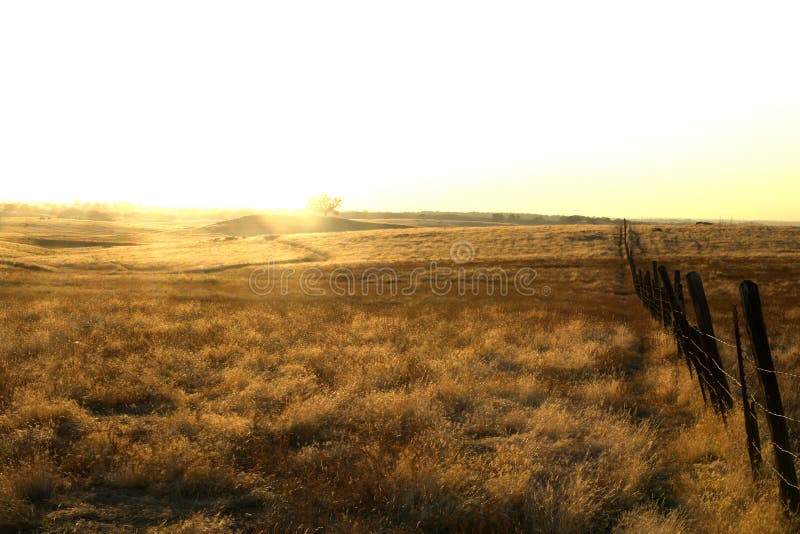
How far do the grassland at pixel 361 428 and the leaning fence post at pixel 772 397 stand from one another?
0.24 metres

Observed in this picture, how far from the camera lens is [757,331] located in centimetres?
438

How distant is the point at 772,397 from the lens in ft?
14.5

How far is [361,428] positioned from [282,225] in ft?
352

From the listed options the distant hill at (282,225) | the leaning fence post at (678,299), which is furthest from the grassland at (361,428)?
the distant hill at (282,225)

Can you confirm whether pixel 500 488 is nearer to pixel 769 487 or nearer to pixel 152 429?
pixel 769 487

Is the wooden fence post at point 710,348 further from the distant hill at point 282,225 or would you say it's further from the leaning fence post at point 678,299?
the distant hill at point 282,225

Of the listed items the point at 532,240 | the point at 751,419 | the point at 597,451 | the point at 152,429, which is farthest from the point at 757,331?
the point at 532,240

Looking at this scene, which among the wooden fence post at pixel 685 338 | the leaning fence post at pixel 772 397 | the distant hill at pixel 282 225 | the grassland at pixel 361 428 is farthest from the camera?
the distant hill at pixel 282 225

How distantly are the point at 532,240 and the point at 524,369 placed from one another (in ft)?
169

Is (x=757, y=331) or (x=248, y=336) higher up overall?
(x=757, y=331)

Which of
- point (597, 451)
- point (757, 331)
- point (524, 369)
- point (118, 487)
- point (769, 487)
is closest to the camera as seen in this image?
point (757, 331)

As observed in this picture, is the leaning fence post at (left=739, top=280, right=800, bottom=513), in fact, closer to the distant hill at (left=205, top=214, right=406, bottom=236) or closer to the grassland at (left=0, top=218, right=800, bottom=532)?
the grassland at (left=0, top=218, right=800, bottom=532)

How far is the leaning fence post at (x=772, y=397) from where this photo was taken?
434 centimetres

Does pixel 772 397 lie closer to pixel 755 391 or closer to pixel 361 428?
pixel 755 391
